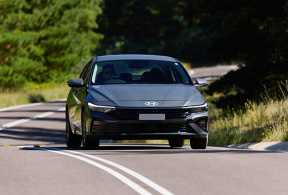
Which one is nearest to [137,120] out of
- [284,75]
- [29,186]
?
[29,186]

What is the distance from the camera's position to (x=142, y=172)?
10.5 m

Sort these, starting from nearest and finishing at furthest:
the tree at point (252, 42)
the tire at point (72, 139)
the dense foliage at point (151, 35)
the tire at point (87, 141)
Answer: the tire at point (87, 141) → the tire at point (72, 139) → the tree at point (252, 42) → the dense foliage at point (151, 35)

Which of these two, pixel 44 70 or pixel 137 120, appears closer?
pixel 137 120

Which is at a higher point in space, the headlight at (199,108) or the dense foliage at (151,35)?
the dense foliage at (151,35)

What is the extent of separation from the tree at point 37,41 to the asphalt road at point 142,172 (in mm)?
38216

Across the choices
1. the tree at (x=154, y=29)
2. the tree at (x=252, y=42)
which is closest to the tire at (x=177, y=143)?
the tree at (x=252, y=42)

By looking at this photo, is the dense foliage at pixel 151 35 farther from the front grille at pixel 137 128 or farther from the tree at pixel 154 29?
the front grille at pixel 137 128

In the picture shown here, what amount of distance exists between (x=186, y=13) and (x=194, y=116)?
82097 mm

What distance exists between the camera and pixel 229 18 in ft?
91.8

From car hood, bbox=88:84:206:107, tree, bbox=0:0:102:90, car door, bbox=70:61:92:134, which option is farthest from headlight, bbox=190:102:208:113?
tree, bbox=0:0:102:90

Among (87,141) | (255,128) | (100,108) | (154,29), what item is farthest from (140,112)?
(154,29)

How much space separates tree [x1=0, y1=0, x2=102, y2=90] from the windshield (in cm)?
3661

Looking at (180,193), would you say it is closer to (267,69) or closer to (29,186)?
(29,186)

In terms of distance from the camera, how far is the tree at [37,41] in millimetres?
53375
